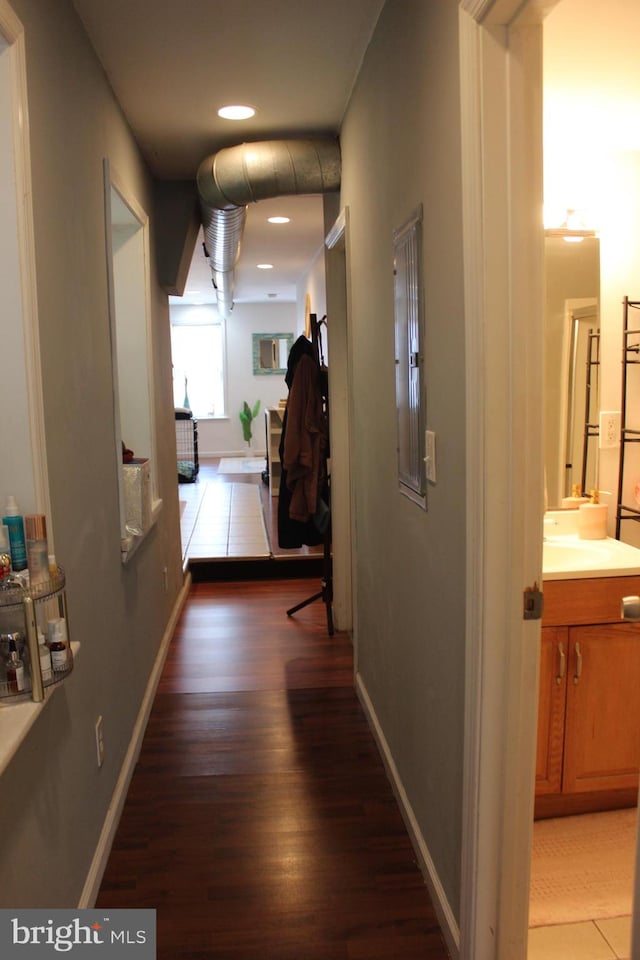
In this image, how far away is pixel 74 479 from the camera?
6.61 feet

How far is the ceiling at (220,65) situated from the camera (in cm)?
228

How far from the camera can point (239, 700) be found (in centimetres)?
336

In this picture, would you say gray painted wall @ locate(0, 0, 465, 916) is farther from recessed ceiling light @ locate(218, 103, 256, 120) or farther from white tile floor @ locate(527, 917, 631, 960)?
recessed ceiling light @ locate(218, 103, 256, 120)

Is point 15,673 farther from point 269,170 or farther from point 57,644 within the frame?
point 269,170

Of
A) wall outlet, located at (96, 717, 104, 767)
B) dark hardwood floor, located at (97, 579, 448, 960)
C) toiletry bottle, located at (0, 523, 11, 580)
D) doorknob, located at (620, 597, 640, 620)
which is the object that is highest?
toiletry bottle, located at (0, 523, 11, 580)

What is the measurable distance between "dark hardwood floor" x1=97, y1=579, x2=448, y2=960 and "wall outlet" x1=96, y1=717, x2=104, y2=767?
30 centimetres

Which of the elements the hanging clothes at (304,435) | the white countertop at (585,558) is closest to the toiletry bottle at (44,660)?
the white countertop at (585,558)

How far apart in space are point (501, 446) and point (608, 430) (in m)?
1.54

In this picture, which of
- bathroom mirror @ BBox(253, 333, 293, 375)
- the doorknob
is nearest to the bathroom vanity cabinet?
the doorknob

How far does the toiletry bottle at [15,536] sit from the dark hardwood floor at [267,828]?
1043 millimetres

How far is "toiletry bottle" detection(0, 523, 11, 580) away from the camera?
1511 mm

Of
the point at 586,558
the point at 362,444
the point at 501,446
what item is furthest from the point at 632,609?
the point at 362,444

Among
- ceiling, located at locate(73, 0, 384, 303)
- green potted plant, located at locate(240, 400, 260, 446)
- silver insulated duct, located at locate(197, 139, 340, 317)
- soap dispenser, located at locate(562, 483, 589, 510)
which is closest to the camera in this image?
ceiling, located at locate(73, 0, 384, 303)

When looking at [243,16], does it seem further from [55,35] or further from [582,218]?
[582,218]
